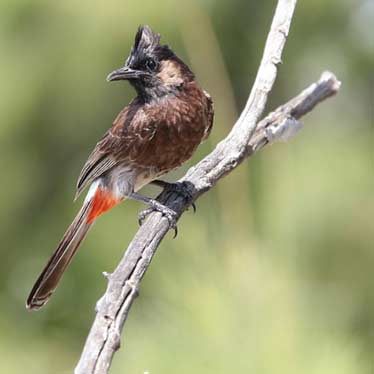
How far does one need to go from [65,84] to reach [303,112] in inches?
41.3

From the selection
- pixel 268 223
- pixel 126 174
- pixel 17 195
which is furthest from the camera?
pixel 17 195

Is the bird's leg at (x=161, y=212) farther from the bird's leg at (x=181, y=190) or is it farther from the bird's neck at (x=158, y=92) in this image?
the bird's neck at (x=158, y=92)

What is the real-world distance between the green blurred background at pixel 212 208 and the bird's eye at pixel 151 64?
31 cm

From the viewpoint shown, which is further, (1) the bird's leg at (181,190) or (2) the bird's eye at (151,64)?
(2) the bird's eye at (151,64)

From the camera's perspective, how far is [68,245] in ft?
9.91

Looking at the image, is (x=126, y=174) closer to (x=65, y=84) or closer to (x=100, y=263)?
(x=100, y=263)

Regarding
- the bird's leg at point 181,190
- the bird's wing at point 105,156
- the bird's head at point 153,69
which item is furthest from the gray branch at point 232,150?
the bird's head at point 153,69

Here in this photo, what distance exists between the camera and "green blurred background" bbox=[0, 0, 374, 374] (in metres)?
2.34

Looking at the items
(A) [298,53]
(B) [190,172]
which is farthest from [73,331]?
(A) [298,53]

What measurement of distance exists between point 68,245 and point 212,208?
46 centimetres

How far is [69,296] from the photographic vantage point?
322 centimetres

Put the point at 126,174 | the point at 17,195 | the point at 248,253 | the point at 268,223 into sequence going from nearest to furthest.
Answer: the point at 248,253, the point at 268,223, the point at 126,174, the point at 17,195

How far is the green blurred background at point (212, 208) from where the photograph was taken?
234 centimetres

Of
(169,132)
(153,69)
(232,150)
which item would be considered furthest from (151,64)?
(232,150)
